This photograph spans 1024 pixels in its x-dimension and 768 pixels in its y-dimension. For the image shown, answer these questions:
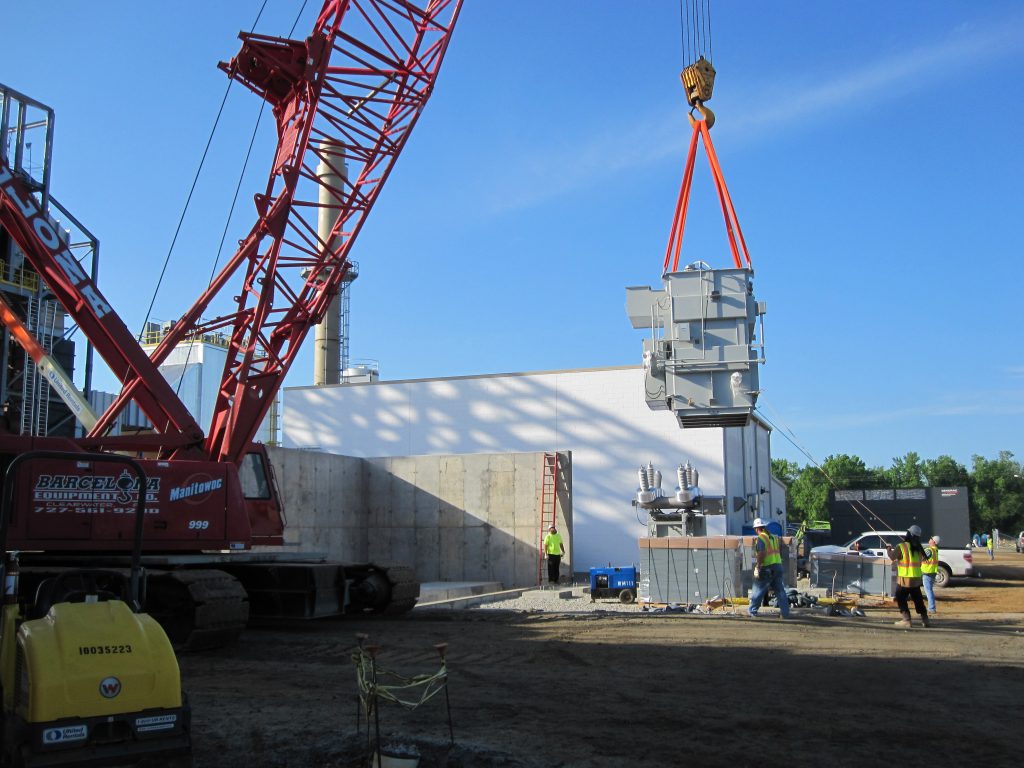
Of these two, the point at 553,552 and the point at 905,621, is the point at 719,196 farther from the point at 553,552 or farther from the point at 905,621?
the point at 553,552

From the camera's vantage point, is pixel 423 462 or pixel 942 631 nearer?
pixel 942 631

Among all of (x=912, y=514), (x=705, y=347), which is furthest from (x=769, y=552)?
(x=912, y=514)

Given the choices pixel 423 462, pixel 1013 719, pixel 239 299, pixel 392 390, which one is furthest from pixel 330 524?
pixel 1013 719

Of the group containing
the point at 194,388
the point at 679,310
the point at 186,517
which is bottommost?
the point at 186,517

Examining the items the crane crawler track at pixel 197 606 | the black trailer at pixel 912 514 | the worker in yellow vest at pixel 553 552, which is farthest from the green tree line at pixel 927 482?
the crane crawler track at pixel 197 606

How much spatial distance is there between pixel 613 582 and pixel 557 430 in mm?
12698

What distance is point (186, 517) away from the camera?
13.0 metres

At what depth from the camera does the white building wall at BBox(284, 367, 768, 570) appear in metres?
30.4

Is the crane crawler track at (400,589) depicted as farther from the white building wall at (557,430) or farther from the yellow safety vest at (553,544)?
the white building wall at (557,430)

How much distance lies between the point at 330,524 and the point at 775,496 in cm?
2964

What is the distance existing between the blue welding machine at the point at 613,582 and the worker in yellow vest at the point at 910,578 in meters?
5.80

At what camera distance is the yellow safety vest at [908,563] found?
15055mm

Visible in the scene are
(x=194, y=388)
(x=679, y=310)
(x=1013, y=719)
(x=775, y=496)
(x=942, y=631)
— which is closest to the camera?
(x=1013, y=719)

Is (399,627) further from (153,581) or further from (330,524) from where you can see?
(330,524)
